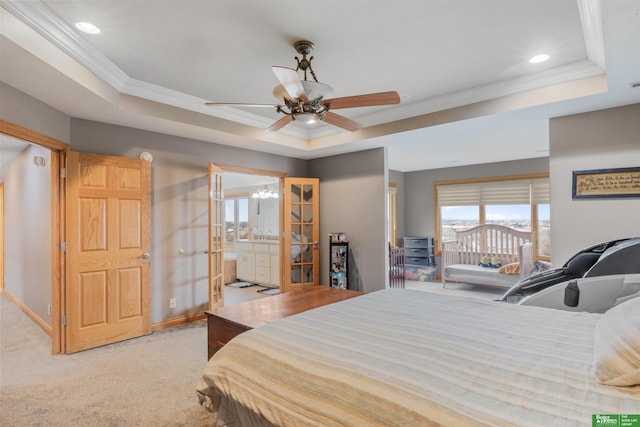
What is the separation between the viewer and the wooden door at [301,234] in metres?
5.12

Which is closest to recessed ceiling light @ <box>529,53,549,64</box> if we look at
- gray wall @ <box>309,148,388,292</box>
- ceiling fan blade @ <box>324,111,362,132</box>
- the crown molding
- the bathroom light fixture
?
ceiling fan blade @ <box>324,111,362,132</box>

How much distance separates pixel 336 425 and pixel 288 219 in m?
4.13

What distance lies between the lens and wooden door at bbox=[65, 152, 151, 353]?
3.15 meters

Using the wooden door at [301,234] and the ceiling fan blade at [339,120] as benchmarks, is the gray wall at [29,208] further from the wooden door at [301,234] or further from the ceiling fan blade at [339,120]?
the wooden door at [301,234]

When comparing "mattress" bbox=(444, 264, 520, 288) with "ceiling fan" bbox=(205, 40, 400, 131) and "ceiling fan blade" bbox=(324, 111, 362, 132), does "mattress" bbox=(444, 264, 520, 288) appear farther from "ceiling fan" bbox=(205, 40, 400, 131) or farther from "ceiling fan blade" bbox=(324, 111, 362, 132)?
"ceiling fan" bbox=(205, 40, 400, 131)

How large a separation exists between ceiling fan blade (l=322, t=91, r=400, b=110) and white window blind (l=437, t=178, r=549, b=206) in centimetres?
531

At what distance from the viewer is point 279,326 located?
1.70 m

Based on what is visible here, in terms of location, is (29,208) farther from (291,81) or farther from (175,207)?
(291,81)

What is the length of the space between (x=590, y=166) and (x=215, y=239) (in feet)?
13.5

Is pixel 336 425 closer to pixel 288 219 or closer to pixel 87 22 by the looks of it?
pixel 87 22

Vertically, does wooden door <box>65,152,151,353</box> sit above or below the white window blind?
below

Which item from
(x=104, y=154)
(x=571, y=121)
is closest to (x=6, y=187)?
(x=104, y=154)

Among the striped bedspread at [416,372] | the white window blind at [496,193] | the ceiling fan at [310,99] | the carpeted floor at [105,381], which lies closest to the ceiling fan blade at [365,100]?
the ceiling fan at [310,99]

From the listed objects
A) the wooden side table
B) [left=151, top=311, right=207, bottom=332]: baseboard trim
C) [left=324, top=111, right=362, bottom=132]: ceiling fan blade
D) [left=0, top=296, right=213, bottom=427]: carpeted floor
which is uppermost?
[left=324, top=111, right=362, bottom=132]: ceiling fan blade
